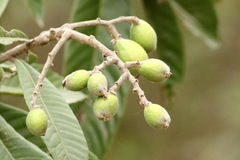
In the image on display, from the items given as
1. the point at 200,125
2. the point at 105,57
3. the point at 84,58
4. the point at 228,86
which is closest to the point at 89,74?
the point at 105,57

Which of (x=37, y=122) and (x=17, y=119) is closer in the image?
(x=37, y=122)

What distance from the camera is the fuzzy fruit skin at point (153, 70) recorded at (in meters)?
Answer: 1.26

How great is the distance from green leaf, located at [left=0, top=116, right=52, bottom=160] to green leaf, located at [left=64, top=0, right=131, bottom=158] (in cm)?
69

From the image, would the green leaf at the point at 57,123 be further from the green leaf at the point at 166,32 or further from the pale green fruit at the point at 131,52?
the green leaf at the point at 166,32

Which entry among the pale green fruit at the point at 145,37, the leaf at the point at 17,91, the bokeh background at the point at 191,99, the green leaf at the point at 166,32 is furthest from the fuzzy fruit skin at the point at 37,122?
the bokeh background at the point at 191,99

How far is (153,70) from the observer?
126 centimetres

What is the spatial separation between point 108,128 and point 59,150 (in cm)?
90

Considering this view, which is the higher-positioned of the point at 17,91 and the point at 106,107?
the point at 17,91

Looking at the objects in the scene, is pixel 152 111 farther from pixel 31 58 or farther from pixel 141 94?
pixel 31 58

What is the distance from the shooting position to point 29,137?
5.47 feet

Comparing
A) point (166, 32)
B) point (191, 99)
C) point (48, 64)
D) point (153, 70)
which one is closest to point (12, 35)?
point (48, 64)

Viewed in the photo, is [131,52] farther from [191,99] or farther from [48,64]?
[191,99]

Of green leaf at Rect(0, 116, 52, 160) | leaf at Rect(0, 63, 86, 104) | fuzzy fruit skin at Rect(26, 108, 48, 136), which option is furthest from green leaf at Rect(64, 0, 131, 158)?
fuzzy fruit skin at Rect(26, 108, 48, 136)

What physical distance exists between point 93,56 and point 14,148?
0.81 metres
